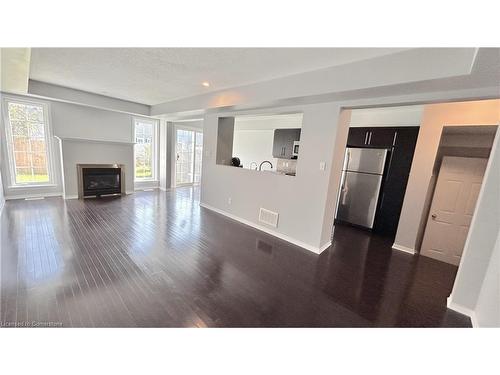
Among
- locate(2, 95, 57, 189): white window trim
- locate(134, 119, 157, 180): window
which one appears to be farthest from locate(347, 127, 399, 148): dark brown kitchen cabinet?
locate(2, 95, 57, 189): white window trim

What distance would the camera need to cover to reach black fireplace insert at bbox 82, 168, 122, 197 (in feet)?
17.5

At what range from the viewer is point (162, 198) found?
583 centimetres

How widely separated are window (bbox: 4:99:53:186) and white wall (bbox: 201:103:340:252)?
4.20 m

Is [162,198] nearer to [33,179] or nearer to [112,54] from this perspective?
[33,179]

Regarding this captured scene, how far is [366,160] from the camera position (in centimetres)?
419

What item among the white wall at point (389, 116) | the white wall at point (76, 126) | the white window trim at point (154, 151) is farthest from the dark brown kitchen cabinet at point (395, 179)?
the white wall at point (76, 126)

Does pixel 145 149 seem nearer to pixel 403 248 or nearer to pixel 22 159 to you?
pixel 22 159

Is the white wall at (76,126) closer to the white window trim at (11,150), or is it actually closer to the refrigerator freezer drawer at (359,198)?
the white window trim at (11,150)

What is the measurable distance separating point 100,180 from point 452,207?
8.01m

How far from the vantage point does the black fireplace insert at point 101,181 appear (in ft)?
17.5

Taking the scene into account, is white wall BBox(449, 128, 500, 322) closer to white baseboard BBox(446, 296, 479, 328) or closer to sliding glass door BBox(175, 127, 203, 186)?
white baseboard BBox(446, 296, 479, 328)

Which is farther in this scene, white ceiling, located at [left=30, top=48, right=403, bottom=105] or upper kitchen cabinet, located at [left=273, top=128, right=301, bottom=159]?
upper kitchen cabinet, located at [left=273, top=128, right=301, bottom=159]
